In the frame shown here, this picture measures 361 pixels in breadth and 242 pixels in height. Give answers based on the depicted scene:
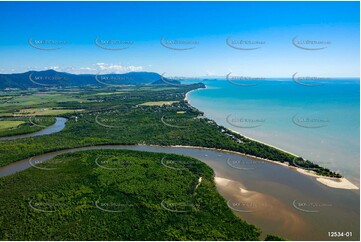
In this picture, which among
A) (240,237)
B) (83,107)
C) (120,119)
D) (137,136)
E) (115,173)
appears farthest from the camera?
(83,107)

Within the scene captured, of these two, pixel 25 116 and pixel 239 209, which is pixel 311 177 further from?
pixel 25 116

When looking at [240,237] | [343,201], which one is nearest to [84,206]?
[240,237]

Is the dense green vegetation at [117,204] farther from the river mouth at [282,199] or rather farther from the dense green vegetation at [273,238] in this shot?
the river mouth at [282,199]

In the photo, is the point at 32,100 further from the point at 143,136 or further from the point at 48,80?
the point at 143,136

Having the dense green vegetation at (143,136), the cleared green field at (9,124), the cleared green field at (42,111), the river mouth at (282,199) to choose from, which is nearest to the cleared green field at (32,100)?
the cleared green field at (42,111)

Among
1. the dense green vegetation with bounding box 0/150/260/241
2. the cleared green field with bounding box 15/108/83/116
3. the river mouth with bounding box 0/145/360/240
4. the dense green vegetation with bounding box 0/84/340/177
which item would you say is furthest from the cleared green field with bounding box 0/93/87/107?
the dense green vegetation with bounding box 0/150/260/241
